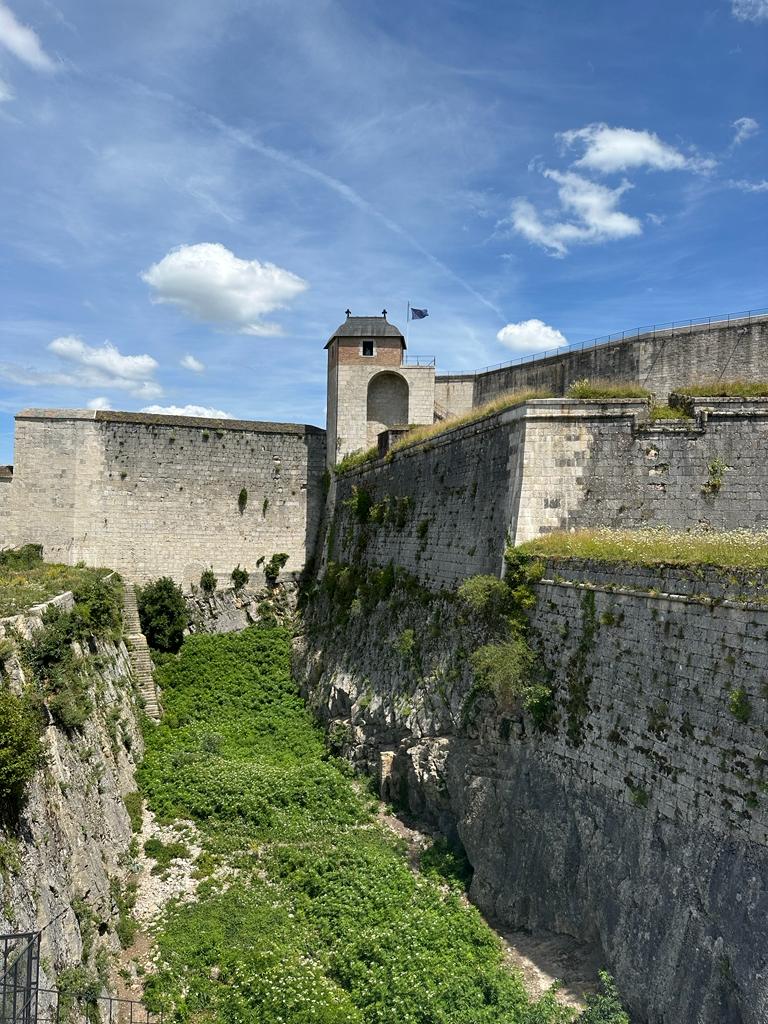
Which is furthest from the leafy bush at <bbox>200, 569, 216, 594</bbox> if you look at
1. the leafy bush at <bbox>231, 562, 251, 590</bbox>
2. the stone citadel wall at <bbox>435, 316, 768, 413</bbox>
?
the stone citadel wall at <bbox>435, 316, 768, 413</bbox>

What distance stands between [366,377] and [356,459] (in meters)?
3.08

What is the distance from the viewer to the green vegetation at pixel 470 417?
626 inches

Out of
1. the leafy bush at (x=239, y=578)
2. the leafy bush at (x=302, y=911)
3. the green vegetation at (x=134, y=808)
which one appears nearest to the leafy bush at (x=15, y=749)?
the leafy bush at (x=302, y=911)

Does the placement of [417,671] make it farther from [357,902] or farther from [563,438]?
[563,438]

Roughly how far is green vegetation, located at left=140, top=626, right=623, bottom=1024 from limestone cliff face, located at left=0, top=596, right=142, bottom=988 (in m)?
1.22

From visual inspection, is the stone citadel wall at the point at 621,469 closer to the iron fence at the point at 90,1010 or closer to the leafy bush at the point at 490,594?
the leafy bush at the point at 490,594

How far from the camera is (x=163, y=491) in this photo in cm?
2625

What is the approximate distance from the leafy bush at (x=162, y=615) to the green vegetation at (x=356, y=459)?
23.3 feet

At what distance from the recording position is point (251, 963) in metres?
11.7

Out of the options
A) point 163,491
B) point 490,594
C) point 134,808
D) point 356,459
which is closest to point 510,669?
point 490,594

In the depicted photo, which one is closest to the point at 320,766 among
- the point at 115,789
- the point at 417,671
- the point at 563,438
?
the point at 417,671

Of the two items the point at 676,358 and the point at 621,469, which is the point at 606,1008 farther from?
the point at 676,358

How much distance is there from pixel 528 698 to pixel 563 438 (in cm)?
512

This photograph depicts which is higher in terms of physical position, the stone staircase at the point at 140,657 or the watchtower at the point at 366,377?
the watchtower at the point at 366,377
